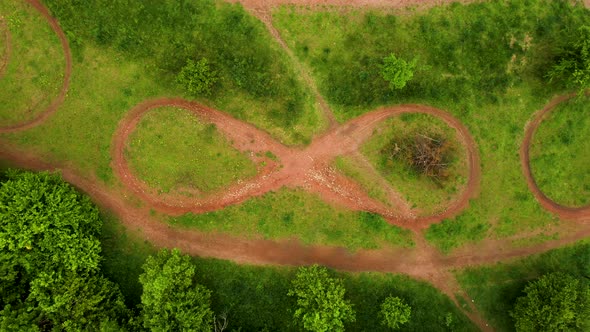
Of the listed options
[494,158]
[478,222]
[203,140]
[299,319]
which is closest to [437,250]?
[478,222]

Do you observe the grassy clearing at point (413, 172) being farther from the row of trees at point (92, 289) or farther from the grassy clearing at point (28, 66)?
the grassy clearing at point (28, 66)

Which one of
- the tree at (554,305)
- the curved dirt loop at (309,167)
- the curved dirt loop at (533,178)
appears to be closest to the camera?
the tree at (554,305)

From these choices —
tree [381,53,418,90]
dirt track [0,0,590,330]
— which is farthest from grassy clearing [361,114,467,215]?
tree [381,53,418,90]

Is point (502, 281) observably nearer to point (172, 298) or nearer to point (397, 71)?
point (397, 71)

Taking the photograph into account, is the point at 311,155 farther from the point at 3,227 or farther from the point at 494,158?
the point at 3,227

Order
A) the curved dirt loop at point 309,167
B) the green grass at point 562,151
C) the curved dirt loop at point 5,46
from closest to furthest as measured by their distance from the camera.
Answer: the curved dirt loop at point 5,46, the curved dirt loop at point 309,167, the green grass at point 562,151

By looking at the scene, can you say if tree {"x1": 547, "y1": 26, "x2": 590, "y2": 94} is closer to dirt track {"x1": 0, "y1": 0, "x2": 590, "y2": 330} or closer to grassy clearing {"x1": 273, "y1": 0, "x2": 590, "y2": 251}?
grassy clearing {"x1": 273, "y1": 0, "x2": 590, "y2": 251}

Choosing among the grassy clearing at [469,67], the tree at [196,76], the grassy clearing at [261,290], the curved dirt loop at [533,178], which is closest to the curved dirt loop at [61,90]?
the tree at [196,76]
